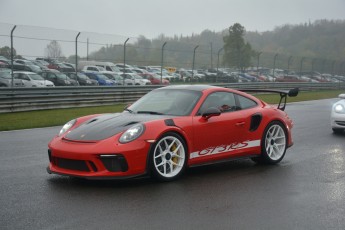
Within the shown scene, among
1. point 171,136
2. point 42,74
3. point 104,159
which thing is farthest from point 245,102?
point 42,74

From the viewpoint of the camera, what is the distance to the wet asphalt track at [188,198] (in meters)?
4.79

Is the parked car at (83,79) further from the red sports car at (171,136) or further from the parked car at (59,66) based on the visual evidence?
the red sports car at (171,136)

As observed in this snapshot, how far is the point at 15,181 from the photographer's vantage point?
641 centimetres

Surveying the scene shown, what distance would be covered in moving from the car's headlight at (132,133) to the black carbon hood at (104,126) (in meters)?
0.10

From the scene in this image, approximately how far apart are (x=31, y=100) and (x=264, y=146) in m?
11.6

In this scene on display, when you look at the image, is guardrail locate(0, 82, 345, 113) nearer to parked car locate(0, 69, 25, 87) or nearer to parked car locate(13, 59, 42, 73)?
parked car locate(0, 69, 25, 87)

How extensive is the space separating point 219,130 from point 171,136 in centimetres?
92

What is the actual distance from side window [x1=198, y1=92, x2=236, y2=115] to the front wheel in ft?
2.66

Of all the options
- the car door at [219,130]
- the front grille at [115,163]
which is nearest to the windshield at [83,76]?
the car door at [219,130]

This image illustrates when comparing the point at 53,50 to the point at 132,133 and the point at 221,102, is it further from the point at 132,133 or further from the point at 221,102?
the point at 132,133

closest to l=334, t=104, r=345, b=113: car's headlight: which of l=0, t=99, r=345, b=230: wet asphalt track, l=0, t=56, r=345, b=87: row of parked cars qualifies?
l=0, t=99, r=345, b=230: wet asphalt track

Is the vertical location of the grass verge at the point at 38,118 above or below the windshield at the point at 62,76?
below

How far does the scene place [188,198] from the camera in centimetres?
576

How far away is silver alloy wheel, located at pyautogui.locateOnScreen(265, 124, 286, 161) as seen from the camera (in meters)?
7.99
